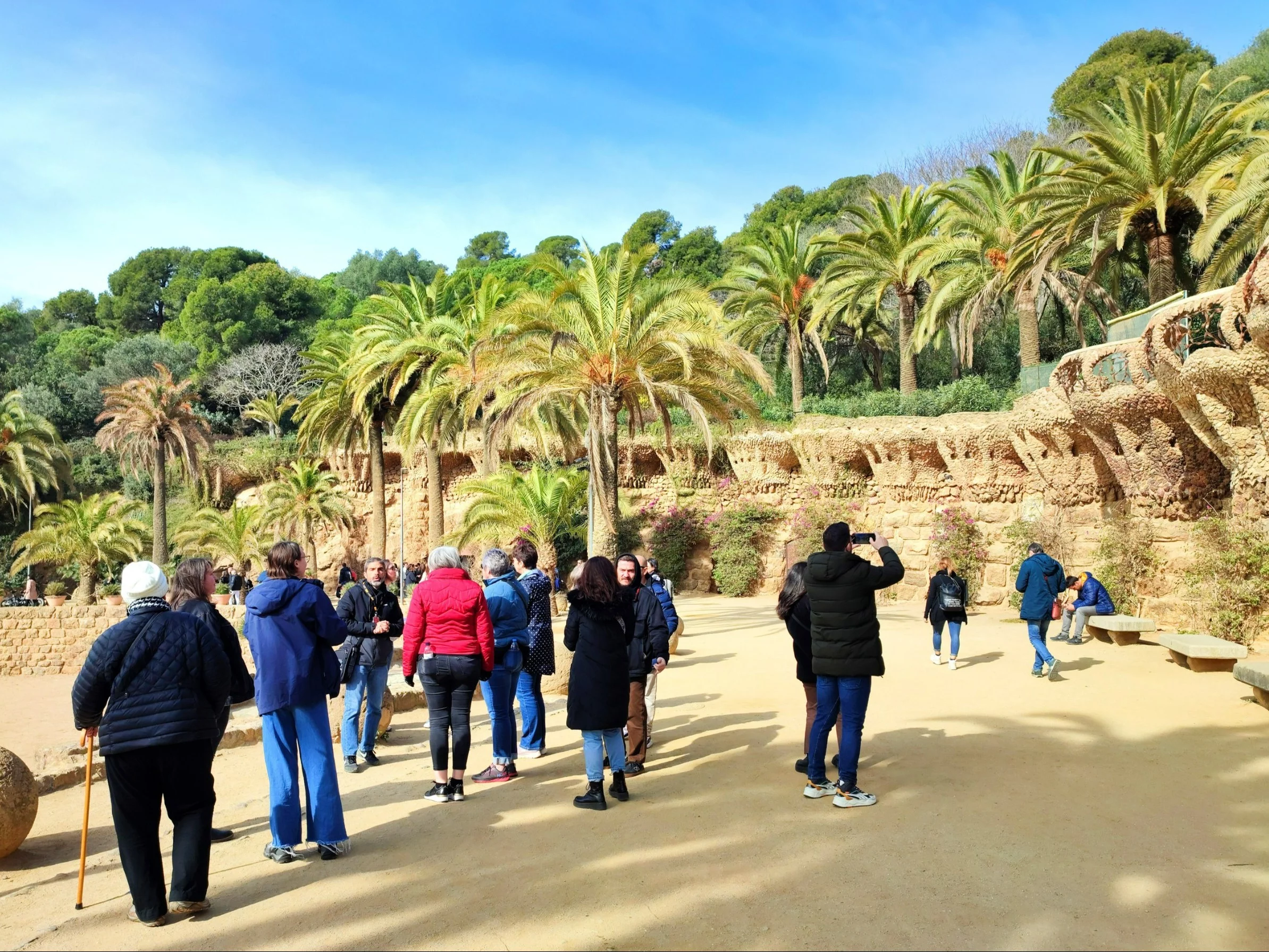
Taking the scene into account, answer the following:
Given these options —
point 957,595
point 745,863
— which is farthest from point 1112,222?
point 745,863

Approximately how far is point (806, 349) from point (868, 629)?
2901 centimetres

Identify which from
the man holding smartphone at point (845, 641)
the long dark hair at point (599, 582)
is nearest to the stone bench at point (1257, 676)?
the man holding smartphone at point (845, 641)

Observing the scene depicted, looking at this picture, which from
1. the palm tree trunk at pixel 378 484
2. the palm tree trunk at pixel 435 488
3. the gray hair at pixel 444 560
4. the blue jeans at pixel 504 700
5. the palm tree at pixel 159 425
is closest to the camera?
the gray hair at pixel 444 560

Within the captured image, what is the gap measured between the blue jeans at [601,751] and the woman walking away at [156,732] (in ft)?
7.03

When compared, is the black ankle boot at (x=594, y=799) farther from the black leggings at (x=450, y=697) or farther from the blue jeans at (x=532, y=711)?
the blue jeans at (x=532, y=711)

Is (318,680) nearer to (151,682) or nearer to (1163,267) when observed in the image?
(151,682)

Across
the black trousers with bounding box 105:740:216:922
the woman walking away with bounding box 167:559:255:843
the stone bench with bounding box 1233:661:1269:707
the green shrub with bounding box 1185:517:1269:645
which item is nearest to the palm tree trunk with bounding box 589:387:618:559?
the green shrub with bounding box 1185:517:1269:645

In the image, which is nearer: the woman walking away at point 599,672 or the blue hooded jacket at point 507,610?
the woman walking away at point 599,672

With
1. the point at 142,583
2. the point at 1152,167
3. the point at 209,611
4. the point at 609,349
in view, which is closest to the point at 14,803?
the point at 209,611

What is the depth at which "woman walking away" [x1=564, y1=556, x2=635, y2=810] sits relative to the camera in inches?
219

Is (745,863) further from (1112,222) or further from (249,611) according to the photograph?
(1112,222)

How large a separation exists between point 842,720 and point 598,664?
5.06 ft

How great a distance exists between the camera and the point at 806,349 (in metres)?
33.6

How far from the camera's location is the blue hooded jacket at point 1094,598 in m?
12.8
